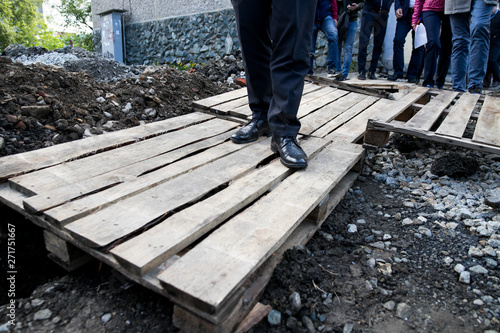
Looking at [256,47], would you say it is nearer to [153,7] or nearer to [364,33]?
[364,33]

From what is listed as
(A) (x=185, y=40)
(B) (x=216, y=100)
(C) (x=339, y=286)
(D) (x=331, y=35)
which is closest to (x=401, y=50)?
(D) (x=331, y=35)

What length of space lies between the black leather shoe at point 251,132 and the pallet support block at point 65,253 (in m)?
1.32

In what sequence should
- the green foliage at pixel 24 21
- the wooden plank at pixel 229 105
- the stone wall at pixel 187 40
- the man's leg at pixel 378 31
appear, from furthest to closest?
the green foliage at pixel 24 21 < the stone wall at pixel 187 40 < the man's leg at pixel 378 31 < the wooden plank at pixel 229 105

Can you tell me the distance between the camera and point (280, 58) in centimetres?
A: 211

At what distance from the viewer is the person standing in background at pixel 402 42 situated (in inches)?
219

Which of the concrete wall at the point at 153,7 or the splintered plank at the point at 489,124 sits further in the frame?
the concrete wall at the point at 153,7

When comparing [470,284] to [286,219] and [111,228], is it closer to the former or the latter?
[286,219]

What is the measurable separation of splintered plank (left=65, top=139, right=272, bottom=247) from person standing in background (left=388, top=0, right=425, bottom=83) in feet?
15.4

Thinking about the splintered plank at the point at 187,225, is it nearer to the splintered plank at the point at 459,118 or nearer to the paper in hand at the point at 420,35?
the splintered plank at the point at 459,118

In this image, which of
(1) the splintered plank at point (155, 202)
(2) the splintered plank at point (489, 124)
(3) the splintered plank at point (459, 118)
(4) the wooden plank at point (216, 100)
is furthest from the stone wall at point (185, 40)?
(1) the splintered plank at point (155, 202)

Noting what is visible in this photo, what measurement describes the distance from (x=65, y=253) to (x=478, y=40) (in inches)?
190

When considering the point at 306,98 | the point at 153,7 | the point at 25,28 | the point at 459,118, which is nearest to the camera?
the point at 459,118

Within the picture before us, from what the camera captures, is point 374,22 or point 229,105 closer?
point 229,105

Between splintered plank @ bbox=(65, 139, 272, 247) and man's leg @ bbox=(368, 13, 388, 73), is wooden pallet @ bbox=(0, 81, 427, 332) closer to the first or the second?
splintered plank @ bbox=(65, 139, 272, 247)
